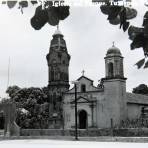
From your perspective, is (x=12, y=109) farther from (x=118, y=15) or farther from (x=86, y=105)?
(x=118, y=15)

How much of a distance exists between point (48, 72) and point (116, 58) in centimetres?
943

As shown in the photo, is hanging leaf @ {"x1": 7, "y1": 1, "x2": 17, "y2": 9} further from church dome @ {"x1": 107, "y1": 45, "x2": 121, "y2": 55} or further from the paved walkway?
church dome @ {"x1": 107, "y1": 45, "x2": 121, "y2": 55}

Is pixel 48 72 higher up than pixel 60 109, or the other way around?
pixel 48 72

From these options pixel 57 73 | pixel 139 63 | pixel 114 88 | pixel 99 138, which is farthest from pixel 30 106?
pixel 139 63

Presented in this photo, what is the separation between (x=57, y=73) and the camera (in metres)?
48.8

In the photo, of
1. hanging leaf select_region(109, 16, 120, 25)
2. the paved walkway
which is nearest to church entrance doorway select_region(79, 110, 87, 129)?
Result: the paved walkway

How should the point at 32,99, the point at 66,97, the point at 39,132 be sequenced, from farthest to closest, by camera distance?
the point at 32,99 → the point at 66,97 → the point at 39,132

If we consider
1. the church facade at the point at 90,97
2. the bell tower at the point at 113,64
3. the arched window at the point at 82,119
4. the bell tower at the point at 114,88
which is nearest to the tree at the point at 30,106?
the church facade at the point at 90,97

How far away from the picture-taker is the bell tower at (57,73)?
4853 centimetres

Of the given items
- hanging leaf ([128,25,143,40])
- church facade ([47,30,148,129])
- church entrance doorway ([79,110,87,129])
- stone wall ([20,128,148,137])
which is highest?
church facade ([47,30,148,129])

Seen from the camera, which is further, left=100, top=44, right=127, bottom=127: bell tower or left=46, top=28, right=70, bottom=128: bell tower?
left=46, top=28, right=70, bottom=128: bell tower

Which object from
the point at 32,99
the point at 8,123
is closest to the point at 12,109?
the point at 8,123

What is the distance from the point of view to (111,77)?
142 ft

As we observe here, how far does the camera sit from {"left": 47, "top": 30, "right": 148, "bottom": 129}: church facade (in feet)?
141
